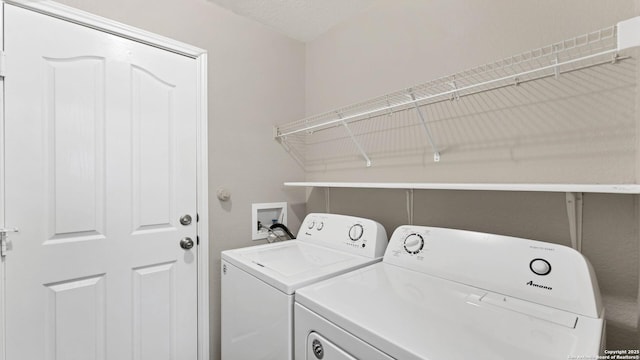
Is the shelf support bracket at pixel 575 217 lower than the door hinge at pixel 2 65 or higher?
lower

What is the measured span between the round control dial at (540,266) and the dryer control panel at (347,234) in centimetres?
69

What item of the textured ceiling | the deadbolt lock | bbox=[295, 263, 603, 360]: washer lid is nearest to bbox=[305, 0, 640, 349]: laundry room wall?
the textured ceiling

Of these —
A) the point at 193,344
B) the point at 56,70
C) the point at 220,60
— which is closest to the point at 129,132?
the point at 56,70

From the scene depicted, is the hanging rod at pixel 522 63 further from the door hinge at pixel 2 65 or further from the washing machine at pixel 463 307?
the door hinge at pixel 2 65

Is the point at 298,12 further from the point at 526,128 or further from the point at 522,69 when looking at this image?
the point at 526,128

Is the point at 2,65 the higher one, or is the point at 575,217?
the point at 2,65

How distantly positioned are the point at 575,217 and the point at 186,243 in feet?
6.42

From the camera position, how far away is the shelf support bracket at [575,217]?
102 centimetres

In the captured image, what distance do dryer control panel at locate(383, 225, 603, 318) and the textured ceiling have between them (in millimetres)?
1564

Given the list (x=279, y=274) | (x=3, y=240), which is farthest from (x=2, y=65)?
(x=279, y=274)

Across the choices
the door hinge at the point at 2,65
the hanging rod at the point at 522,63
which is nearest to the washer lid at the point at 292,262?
the hanging rod at the point at 522,63

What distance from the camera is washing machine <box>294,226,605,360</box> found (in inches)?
28.0

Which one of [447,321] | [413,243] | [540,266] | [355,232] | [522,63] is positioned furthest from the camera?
[355,232]

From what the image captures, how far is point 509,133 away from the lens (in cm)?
121
